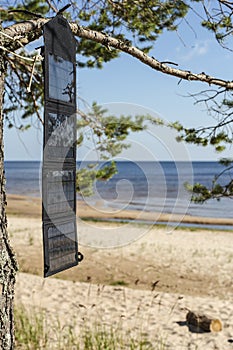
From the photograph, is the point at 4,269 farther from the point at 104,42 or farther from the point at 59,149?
the point at 104,42

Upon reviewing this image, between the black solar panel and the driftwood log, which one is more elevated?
the black solar panel

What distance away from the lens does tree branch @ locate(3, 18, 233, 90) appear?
2312 millimetres

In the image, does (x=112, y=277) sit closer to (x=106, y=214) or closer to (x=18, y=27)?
(x=18, y=27)

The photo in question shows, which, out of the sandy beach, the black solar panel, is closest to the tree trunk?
the black solar panel

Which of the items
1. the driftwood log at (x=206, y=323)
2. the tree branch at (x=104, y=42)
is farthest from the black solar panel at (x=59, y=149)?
the driftwood log at (x=206, y=323)

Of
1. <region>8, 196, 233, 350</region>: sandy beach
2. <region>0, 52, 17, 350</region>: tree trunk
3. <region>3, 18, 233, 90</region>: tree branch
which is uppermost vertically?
<region>3, 18, 233, 90</region>: tree branch

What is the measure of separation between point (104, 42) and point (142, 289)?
16.8 ft

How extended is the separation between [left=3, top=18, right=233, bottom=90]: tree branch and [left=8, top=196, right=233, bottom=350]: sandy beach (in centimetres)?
156

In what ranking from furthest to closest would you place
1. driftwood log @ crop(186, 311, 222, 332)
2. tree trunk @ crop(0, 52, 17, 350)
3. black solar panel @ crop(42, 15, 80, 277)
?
1. driftwood log @ crop(186, 311, 222, 332)
2. tree trunk @ crop(0, 52, 17, 350)
3. black solar panel @ crop(42, 15, 80, 277)

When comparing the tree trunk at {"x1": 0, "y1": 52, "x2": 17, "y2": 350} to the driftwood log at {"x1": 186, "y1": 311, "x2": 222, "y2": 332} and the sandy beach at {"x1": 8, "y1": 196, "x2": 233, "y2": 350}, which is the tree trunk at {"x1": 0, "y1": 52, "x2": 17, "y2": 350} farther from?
the driftwood log at {"x1": 186, "y1": 311, "x2": 222, "y2": 332}

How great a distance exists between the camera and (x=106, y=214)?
22.2 meters

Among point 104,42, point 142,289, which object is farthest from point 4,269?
point 142,289

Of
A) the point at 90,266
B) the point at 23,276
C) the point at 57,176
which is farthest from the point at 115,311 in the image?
the point at 57,176

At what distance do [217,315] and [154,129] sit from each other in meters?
2.72
